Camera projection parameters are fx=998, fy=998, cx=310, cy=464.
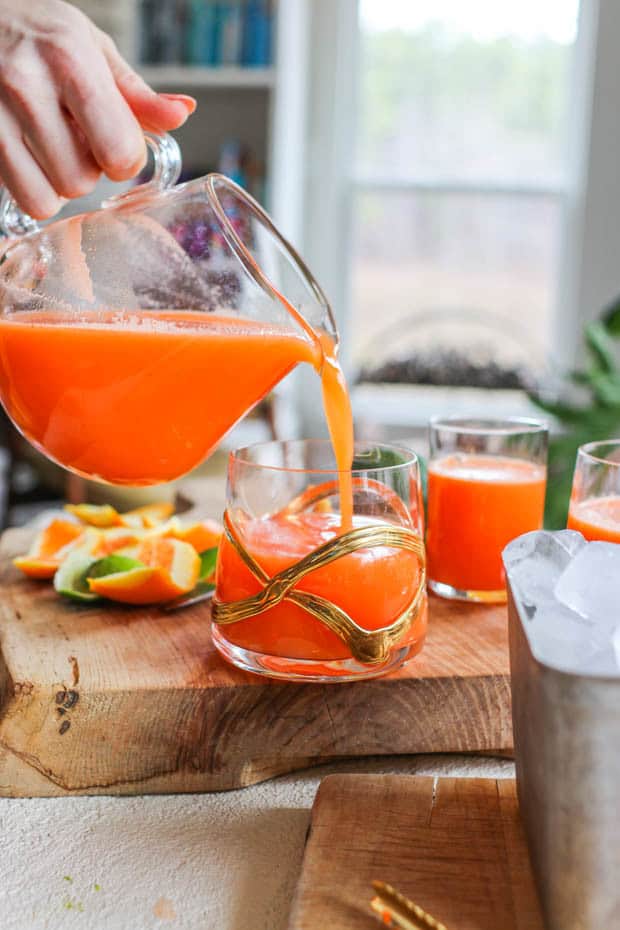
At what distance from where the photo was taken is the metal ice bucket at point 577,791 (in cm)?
58

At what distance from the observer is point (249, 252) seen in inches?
36.2

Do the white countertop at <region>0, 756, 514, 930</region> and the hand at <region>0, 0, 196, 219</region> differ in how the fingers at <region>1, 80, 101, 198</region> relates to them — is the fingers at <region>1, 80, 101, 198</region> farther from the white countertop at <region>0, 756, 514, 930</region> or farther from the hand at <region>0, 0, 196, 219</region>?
the white countertop at <region>0, 756, 514, 930</region>

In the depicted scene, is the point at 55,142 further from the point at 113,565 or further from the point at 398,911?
the point at 398,911

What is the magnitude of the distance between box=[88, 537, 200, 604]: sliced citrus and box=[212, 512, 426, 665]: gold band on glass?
166mm

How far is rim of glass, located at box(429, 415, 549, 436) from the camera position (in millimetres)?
1185

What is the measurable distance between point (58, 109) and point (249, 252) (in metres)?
0.21

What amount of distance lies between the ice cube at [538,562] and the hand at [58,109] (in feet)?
1.64

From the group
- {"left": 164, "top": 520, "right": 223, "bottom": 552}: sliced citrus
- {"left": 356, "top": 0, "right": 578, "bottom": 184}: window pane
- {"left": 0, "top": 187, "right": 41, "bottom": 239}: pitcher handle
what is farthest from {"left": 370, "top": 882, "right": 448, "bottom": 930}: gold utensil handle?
{"left": 356, "top": 0, "right": 578, "bottom": 184}: window pane

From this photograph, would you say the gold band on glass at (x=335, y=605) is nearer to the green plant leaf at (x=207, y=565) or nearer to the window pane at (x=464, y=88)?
the green plant leaf at (x=207, y=565)

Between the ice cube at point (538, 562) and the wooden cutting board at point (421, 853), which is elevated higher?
the ice cube at point (538, 562)

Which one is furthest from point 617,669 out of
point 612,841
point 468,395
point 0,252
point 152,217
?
point 468,395

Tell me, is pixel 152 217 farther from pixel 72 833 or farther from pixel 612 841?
pixel 612 841

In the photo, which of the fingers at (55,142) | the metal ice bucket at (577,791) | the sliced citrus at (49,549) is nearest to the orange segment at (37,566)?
the sliced citrus at (49,549)

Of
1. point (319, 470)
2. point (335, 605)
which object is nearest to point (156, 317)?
point (319, 470)
